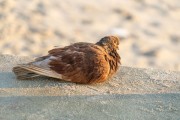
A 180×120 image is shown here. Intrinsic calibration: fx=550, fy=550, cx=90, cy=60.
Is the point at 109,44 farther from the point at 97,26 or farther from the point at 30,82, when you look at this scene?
the point at 97,26

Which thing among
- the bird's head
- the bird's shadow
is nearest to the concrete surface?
the bird's shadow

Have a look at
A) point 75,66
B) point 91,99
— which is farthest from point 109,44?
point 91,99

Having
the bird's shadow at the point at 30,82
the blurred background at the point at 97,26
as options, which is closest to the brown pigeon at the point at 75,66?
the bird's shadow at the point at 30,82

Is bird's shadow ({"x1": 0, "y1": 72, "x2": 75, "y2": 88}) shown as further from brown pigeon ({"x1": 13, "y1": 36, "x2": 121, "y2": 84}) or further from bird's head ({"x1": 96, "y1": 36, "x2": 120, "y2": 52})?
bird's head ({"x1": 96, "y1": 36, "x2": 120, "y2": 52})

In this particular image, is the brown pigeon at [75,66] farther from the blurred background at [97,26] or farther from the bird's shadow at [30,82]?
the blurred background at [97,26]

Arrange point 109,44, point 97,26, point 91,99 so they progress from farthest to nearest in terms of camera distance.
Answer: point 97,26 < point 109,44 < point 91,99

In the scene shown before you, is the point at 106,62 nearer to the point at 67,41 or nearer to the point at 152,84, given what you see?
the point at 152,84
